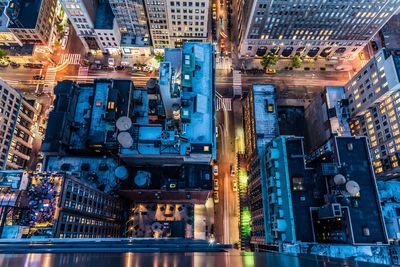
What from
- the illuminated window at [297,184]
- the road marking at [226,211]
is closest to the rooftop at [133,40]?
the road marking at [226,211]

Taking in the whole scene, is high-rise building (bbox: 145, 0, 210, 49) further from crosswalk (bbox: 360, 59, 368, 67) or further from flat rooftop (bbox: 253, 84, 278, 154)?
crosswalk (bbox: 360, 59, 368, 67)

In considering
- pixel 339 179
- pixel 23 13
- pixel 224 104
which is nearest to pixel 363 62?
pixel 224 104

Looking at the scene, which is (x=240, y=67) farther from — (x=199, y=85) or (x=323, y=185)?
(x=323, y=185)

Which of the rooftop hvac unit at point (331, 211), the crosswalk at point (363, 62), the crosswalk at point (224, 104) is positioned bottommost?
the rooftop hvac unit at point (331, 211)

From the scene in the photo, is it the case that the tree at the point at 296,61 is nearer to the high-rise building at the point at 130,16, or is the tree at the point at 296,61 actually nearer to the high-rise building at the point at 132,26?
the high-rise building at the point at 132,26

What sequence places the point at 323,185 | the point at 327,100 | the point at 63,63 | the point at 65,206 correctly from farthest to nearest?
the point at 63,63 < the point at 327,100 < the point at 323,185 < the point at 65,206

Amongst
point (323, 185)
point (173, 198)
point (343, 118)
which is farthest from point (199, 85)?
point (343, 118)
